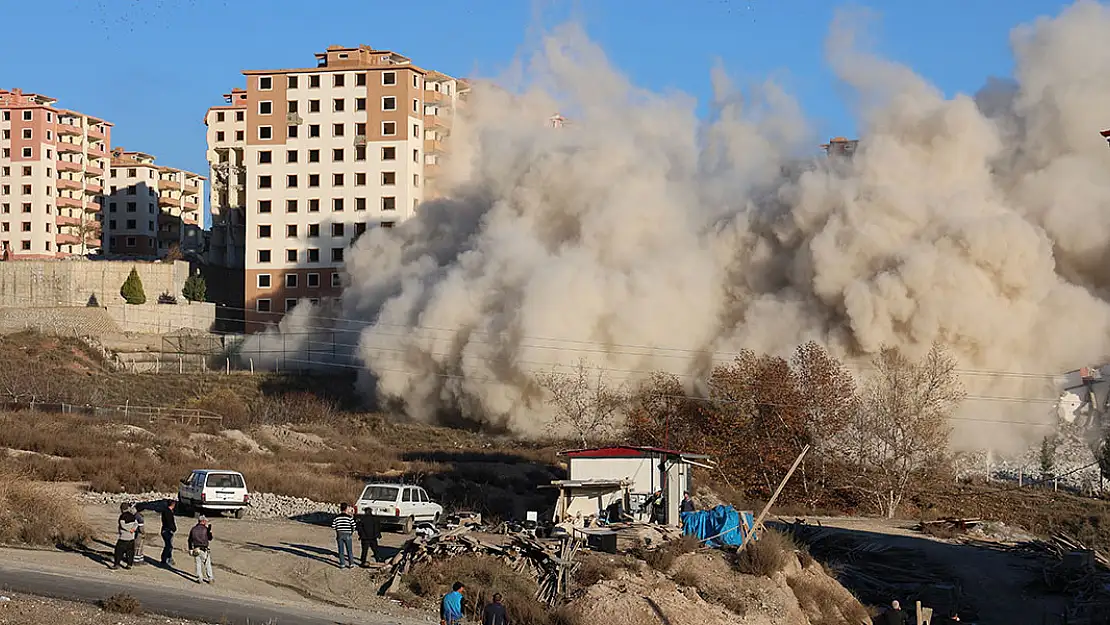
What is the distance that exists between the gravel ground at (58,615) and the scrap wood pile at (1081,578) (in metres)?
21.2

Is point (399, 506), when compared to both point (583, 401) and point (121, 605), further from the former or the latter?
point (583, 401)

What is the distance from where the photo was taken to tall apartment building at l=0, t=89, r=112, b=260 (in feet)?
434

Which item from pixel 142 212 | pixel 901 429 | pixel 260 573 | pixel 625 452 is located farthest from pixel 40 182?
pixel 260 573

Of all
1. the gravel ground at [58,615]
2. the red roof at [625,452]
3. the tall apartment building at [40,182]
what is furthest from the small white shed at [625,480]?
the tall apartment building at [40,182]

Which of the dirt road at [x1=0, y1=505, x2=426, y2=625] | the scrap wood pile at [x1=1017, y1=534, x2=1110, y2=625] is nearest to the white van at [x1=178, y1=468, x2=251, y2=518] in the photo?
the dirt road at [x1=0, y1=505, x2=426, y2=625]

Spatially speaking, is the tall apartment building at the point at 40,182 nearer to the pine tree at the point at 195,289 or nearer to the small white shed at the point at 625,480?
the pine tree at the point at 195,289

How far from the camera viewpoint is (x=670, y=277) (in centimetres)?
7988

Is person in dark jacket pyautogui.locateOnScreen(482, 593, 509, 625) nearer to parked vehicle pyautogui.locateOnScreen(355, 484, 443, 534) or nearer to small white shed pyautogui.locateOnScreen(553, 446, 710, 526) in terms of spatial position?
small white shed pyautogui.locateOnScreen(553, 446, 710, 526)

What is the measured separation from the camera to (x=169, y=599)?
94.0 ft

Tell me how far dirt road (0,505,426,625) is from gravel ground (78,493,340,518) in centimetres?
791

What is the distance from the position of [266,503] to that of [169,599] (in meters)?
21.4

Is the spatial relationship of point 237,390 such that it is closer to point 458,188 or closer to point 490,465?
point 458,188

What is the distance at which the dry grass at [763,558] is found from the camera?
3403cm

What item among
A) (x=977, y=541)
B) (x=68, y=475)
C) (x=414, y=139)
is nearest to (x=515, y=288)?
(x=414, y=139)
